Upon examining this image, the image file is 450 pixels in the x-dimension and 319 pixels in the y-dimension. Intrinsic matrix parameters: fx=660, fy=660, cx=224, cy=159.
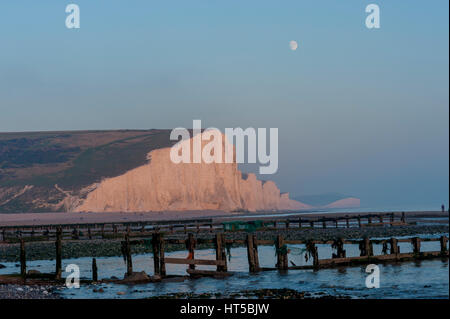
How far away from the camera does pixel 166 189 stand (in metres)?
142

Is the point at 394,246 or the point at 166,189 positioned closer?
the point at 394,246

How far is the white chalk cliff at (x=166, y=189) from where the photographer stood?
5340 inches

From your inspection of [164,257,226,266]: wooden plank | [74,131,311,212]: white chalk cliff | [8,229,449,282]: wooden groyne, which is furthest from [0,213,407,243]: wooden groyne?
[74,131,311,212]: white chalk cliff

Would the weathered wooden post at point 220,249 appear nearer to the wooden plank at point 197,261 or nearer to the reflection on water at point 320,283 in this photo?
the wooden plank at point 197,261

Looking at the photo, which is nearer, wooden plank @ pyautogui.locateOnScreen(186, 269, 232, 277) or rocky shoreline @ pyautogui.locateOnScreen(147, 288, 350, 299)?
rocky shoreline @ pyautogui.locateOnScreen(147, 288, 350, 299)

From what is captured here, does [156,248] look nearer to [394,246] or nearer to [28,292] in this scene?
[28,292]

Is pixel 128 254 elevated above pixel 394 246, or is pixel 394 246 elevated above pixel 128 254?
pixel 128 254

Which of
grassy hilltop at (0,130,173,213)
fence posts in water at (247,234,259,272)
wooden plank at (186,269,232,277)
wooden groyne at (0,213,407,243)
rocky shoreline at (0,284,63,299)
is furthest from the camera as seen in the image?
grassy hilltop at (0,130,173,213)

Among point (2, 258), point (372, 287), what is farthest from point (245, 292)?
point (2, 258)

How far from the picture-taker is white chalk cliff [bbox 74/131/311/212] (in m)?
136

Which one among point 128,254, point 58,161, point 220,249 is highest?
point 58,161

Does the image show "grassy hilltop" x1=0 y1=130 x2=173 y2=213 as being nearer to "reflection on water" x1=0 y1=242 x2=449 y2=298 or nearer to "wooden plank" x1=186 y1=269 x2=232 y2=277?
"wooden plank" x1=186 y1=269 x2=232 y2=277

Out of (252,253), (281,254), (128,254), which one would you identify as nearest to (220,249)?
(252,253)

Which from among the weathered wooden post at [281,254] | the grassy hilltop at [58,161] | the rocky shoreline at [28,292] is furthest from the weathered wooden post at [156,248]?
the grassy hilltop at [58,161]
